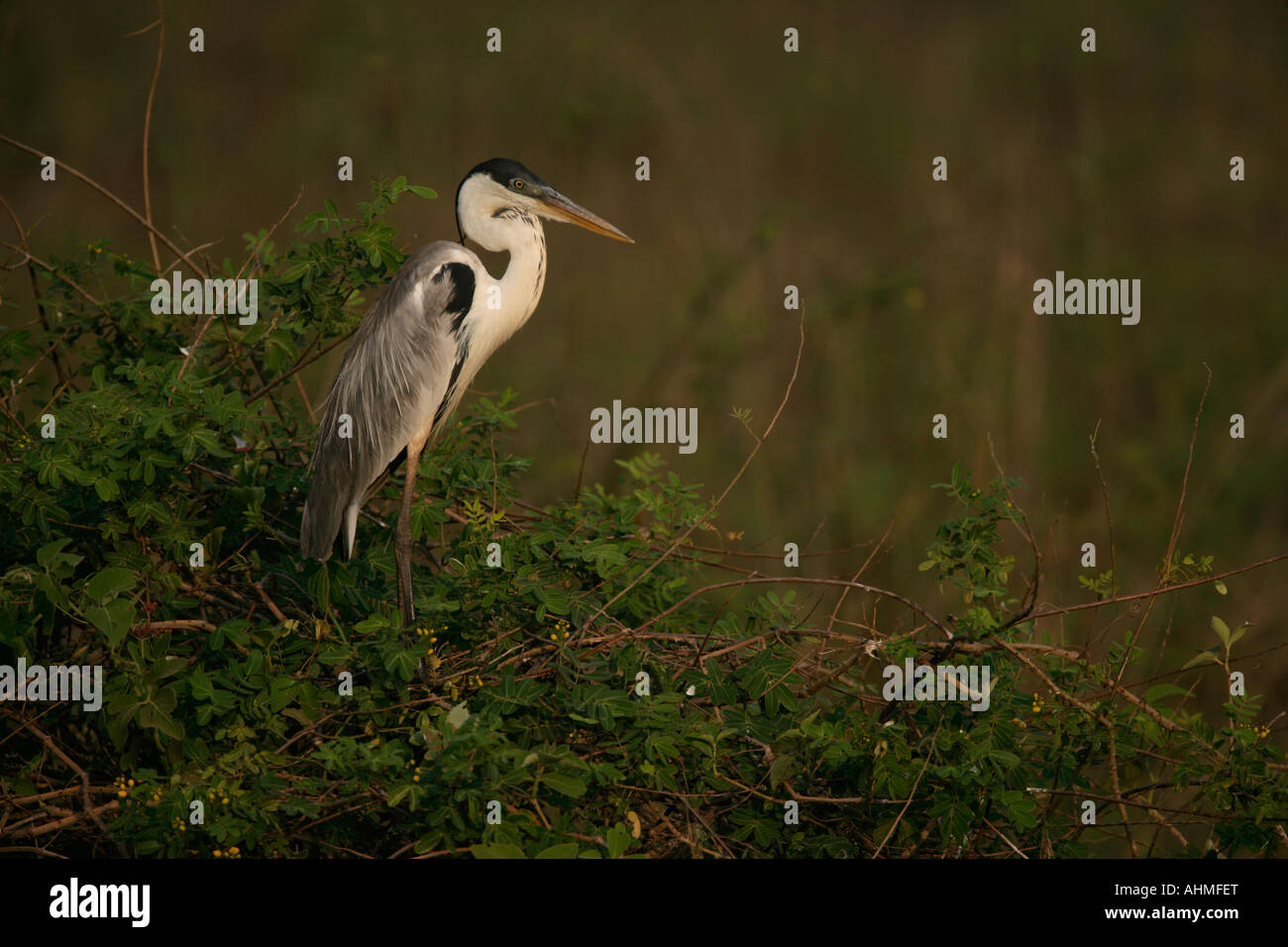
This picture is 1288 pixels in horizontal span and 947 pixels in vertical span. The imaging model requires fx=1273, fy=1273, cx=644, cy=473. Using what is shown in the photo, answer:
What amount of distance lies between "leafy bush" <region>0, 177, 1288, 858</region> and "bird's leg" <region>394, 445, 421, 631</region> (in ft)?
0.60

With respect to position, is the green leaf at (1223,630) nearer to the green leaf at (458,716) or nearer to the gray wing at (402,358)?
the green leaf at (458,716)

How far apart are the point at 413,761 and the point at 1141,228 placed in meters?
→ 7.08

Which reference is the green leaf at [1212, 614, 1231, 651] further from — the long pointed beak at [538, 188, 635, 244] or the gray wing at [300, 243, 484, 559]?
the gray wing at [300, 243, 484, 559]

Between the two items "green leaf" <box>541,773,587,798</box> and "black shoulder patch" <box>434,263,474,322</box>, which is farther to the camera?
"black shoulder patch" <box>434,263,474,322</box>

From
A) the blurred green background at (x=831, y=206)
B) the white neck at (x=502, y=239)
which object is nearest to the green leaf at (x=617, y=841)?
the white neck at (x=502, y=239)

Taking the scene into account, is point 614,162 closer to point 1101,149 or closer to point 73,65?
point 1101,149

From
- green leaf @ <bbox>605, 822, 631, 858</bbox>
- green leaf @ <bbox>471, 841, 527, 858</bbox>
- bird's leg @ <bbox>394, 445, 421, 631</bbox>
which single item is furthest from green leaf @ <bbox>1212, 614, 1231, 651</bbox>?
bird's leg @ <bbox>394, 445, 421, 631</bbox>

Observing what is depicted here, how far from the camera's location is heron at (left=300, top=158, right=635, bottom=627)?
420 centimetres

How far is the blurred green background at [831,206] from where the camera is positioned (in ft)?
22.7

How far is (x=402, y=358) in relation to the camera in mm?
4293

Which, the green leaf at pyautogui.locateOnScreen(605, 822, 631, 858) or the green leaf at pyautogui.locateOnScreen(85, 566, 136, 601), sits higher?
the green leaf at pyautogui.locateOnScreen(85, 566, 136, 601)

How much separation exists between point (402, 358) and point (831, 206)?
5.12 meters

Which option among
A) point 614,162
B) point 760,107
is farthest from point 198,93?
point 760,107

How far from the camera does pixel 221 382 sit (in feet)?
13.5
